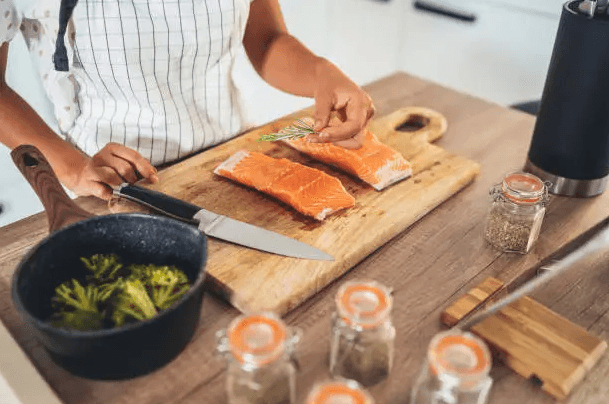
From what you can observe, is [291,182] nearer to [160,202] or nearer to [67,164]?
[160,202]

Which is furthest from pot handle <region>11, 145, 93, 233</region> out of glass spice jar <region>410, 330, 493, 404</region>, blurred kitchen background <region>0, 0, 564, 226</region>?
blurred kitchen background <region>0, 0, 564, 226</region>

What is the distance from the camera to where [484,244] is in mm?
1062

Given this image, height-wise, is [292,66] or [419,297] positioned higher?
[292,66]

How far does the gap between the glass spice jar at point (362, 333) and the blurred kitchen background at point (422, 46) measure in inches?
71.4

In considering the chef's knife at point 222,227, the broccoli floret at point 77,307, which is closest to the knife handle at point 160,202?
the chef's knife at point 222,227

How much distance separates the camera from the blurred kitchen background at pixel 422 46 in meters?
2.61

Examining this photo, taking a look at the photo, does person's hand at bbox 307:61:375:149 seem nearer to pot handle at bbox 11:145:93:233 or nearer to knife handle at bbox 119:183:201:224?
knife handle at bbox 119:183:201:224

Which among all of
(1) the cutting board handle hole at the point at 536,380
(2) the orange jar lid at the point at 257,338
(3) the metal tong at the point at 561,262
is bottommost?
(1) the cutting board handle hole at the point at 536,380

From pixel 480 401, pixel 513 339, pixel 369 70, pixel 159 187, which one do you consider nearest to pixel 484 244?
pixel 513 339

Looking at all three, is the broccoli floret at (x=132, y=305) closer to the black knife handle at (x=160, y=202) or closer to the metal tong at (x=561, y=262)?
the black knife handle at (x=160, y=202)

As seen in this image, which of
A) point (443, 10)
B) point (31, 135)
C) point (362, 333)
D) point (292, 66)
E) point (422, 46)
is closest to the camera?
point (362, 333)

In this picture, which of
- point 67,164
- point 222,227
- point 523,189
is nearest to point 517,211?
point 523,189

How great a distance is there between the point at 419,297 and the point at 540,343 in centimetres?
19

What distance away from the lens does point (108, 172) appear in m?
1.13
